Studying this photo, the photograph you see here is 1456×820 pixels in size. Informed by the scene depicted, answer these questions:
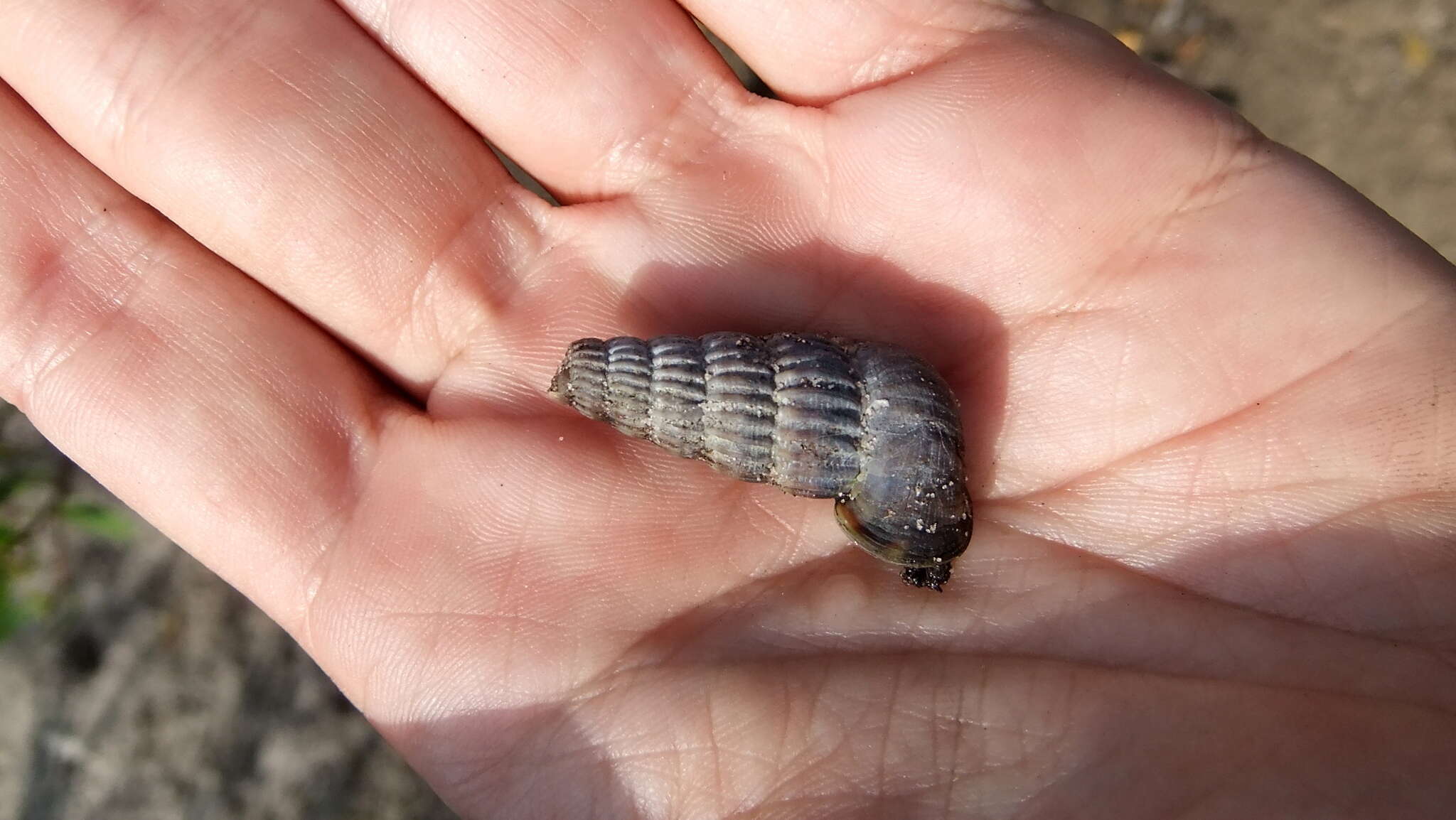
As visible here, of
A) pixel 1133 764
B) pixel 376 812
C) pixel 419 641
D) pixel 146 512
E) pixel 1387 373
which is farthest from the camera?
pixel 376 812

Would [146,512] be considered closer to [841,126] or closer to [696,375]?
[696,375]

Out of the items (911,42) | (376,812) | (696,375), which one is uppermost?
(911,42)

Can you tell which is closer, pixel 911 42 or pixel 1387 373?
pixel 1387 373

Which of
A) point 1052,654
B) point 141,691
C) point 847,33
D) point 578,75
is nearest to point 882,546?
point 1052,654

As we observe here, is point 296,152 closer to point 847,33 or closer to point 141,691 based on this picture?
point 847,33

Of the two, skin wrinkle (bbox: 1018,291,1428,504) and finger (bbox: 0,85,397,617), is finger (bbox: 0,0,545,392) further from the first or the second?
skin wrinkle (bbox: 1018,291,1428,504)

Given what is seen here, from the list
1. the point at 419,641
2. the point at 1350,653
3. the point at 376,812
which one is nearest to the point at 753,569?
the point at 419,641
